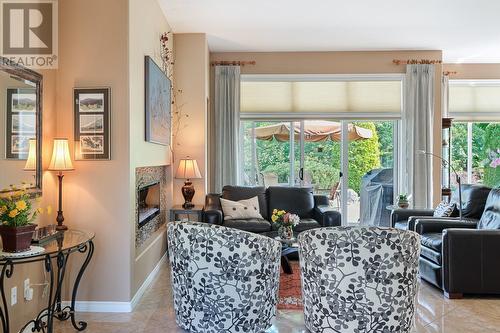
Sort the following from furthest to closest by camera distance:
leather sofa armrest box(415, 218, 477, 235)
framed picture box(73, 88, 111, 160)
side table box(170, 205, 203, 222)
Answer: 1. side table box(170, 205, 203, 222)
2. leather sofa armrest box(415, 218, 477, 235)
3. framed picture box(73, 88, 111, 160)

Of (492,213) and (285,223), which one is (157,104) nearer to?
(285,223)

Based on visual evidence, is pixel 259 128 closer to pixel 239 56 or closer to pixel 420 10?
pixel 239 56

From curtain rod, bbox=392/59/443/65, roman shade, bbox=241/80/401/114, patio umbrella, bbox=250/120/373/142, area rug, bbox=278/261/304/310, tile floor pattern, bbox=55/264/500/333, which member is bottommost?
tile floor pattern, bbox=55/264/500/333

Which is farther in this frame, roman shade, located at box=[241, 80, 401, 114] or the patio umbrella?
the patio umbrella

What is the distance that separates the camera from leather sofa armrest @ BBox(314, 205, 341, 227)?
4672 mm

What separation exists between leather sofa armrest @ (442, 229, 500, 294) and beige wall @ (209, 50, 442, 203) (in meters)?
2.91

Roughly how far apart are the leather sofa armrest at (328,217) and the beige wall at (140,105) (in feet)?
6.80

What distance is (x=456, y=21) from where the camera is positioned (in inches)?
193

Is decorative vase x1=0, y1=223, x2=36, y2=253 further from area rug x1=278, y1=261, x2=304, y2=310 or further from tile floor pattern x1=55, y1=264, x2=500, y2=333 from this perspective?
area rug x1=278, y1=261, x2=304, y2=310

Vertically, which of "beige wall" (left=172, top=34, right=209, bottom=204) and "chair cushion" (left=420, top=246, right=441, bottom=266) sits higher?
"beige wall" (left=172, top=34, right=209, bottom=204)

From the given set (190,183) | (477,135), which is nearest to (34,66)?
(190,183)

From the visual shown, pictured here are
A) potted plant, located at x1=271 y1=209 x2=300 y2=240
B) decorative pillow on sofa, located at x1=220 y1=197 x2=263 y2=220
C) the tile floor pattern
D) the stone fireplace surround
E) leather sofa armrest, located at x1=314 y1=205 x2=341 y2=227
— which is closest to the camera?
the tile floor pattern

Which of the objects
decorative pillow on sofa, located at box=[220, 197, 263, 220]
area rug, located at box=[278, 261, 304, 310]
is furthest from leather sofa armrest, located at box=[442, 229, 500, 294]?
decorative pillow on sofa, located at box=[220, 197, 263, 220]

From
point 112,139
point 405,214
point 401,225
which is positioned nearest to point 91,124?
point 112,139
